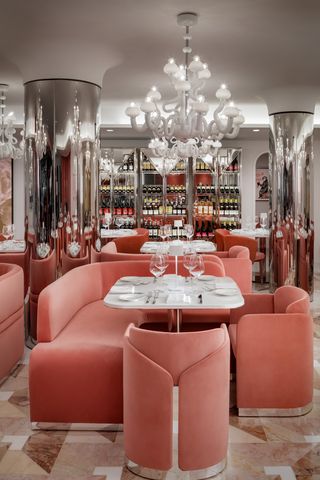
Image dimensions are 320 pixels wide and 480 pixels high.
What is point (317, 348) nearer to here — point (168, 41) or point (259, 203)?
point (168, 41)

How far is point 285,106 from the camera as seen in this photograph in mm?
7504

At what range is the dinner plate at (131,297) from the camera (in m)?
3.62

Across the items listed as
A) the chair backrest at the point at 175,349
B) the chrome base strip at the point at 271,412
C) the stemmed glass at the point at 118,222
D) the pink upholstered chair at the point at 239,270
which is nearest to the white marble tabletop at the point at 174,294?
the chair backrest at the point at 175,349

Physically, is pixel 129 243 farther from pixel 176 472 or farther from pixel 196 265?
pixel 176 472

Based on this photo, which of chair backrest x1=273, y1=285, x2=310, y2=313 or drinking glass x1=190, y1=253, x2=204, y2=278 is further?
drinking glass x1=190, y1=253, x2=204, y2=278

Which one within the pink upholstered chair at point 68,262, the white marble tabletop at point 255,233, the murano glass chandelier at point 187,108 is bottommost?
the pink upholstered chair at point 68,262

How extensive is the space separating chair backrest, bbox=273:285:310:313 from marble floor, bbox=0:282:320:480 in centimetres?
74

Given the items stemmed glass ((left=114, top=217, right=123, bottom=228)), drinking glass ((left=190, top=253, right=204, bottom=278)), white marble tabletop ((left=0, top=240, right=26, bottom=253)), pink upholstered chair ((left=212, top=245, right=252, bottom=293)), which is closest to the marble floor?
drinking glass ((left=190, top=253, right=204, bottom=278))

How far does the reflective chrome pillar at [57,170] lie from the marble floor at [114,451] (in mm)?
2120

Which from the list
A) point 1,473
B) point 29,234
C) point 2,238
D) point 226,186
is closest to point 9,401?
point 1,473

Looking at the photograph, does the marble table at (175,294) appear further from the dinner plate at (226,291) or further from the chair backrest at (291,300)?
the chair backrest at (291,300)

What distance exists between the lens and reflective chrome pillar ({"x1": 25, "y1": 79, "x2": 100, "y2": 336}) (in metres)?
5.44

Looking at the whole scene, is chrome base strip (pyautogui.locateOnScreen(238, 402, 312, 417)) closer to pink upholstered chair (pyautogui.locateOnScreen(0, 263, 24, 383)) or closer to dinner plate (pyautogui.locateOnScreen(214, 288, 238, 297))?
dinner plate (pyautogui.locateOnScreen(214, 288, 238, 297))

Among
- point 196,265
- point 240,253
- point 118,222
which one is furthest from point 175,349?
point 118,222
